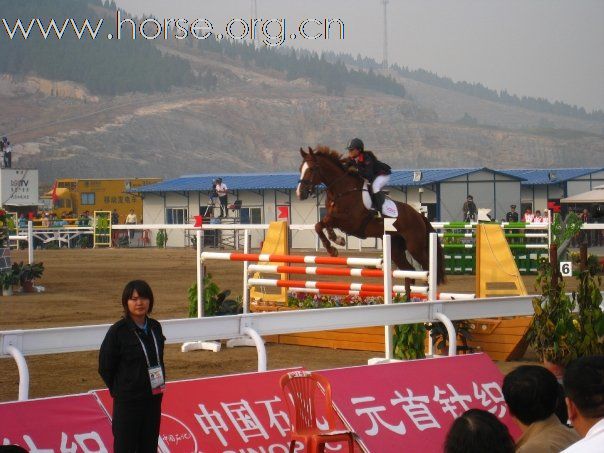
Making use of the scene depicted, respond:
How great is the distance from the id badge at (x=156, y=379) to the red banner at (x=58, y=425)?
1.65 feet

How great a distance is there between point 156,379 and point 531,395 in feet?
6.47

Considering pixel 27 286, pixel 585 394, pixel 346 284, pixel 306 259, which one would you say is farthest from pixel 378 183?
pixel 585 394

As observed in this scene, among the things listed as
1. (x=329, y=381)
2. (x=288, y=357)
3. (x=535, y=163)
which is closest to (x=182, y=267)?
(x=288, y=357)

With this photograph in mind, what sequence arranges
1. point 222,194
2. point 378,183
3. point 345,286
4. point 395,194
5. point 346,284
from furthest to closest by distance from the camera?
point 395,194
point 222,194
point 378,183
point 346,284
point 345,286

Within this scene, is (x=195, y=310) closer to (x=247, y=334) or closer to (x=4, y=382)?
(x=4, y=382)

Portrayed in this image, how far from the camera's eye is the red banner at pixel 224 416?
5875mm

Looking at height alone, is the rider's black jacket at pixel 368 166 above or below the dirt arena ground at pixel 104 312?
above

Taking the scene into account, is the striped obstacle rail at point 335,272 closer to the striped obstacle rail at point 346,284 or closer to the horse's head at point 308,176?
the striped obstacle rail at point 346,284

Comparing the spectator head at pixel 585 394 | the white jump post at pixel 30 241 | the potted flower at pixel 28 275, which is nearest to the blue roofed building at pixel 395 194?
the white jump post at pixel 30 241

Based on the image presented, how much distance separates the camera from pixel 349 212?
1302 centimetres

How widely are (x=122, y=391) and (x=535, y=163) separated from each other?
13811cm

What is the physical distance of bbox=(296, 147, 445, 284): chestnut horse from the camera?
13.0 meters

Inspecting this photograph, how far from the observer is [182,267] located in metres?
26.3

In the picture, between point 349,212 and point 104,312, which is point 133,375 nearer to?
point 349,212
